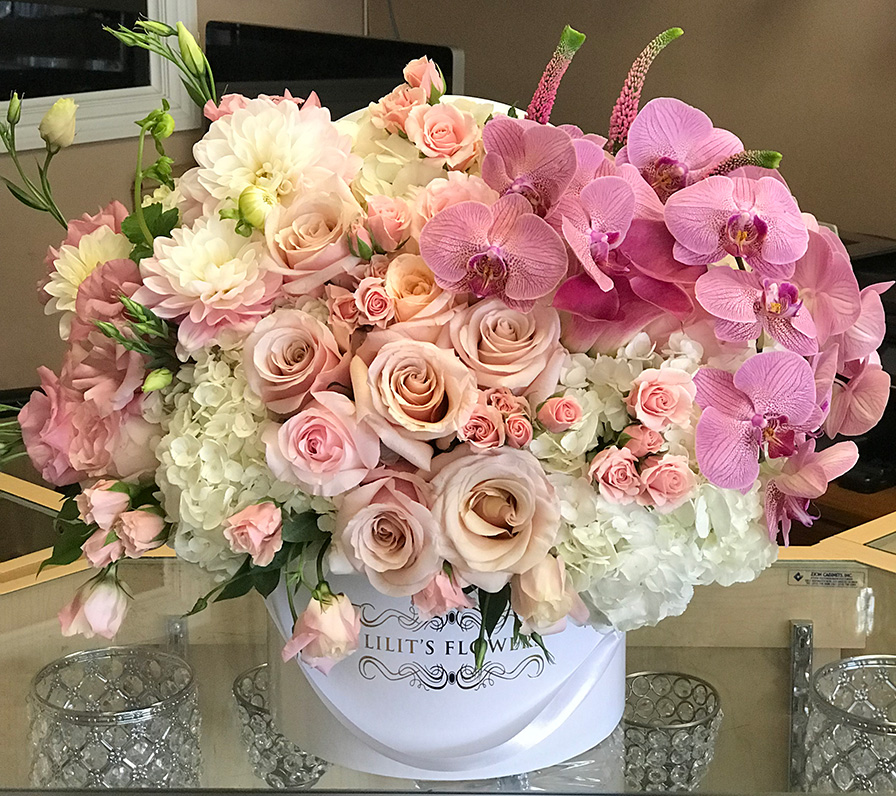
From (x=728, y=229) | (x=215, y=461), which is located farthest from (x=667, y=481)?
(x=215, y=461)

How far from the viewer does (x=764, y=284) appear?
1.90 ft

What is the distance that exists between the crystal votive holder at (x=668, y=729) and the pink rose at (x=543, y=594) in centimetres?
17

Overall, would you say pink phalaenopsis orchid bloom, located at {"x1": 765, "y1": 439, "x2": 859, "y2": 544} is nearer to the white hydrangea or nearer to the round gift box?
the round gift box

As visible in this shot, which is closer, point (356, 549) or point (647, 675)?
point (356, 549)

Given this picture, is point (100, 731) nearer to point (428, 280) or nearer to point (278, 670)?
point (278, 670)

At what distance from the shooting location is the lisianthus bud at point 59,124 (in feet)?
2.26

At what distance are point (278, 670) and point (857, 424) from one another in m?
0.39

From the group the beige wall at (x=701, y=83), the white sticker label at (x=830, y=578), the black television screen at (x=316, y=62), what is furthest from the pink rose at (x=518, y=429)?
the beige wall at (x=701, y=83)

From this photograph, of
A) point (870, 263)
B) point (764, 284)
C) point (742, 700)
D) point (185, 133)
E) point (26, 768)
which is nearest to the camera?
point (764, 284)

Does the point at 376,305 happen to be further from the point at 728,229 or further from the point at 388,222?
the point at 728,229

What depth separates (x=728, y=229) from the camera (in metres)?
0.57

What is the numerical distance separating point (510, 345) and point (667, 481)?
0.34ft

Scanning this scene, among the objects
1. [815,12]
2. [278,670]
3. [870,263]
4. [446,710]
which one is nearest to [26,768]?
[278,670]

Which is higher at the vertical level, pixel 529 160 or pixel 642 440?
pixel 529 160
